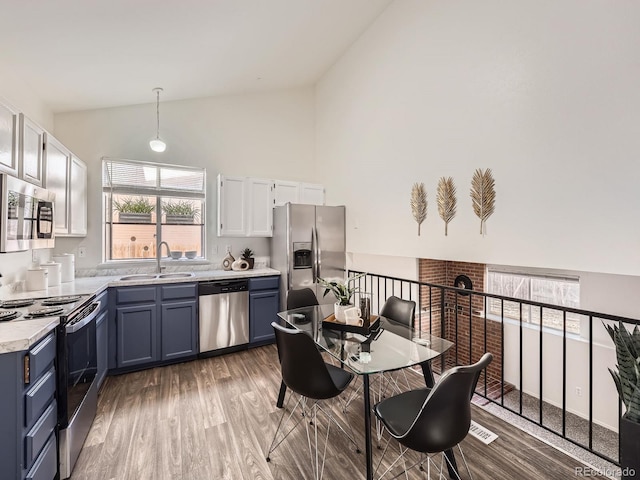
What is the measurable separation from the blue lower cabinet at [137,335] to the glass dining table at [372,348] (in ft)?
5.54

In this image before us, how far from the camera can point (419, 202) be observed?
10.8ft

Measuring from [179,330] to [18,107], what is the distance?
250 cm

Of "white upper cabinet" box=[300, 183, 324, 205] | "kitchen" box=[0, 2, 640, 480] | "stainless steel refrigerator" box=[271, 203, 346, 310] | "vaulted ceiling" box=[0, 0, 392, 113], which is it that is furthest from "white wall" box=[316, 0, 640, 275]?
"white upper cabinet" box=[300, 183, 324, 205]

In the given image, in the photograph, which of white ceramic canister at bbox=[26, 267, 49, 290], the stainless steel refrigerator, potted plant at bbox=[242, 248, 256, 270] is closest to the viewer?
white ceramic canister at bbox=[26, 267, 49, 290]

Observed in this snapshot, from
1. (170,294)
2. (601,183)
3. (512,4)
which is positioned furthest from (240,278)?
(512,4)

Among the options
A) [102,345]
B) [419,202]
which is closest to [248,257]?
[102,345]

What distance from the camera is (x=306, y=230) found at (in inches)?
164

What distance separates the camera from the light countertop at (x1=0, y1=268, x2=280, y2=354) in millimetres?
1424

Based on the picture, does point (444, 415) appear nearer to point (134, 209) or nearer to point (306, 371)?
point (306, 371)

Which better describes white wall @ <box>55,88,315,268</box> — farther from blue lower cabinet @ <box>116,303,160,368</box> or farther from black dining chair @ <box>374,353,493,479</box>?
black dining chair @ <box>374,353,493,479</box>

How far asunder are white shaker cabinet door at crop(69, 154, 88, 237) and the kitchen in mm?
194

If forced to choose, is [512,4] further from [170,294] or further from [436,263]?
[170,294]

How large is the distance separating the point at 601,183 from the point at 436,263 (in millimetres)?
3518

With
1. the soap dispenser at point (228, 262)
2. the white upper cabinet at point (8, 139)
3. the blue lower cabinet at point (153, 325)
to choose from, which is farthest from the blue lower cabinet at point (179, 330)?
the white upper cabinet at point (8, 139)
